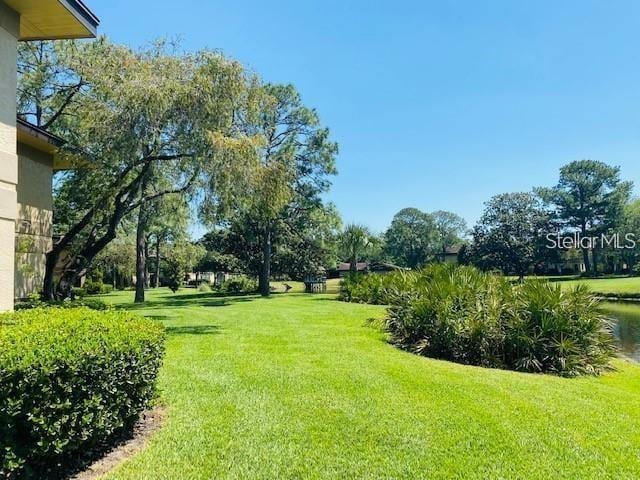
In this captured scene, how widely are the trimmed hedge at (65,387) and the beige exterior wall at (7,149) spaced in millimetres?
1379

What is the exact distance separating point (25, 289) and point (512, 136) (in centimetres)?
2459

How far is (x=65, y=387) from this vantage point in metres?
3.10

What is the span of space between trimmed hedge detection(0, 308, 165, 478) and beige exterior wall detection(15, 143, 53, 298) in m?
5.44

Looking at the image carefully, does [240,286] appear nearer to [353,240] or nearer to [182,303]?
[353,240]

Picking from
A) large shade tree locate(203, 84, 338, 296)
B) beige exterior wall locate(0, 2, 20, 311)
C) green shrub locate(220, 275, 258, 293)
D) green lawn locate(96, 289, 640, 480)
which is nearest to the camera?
green lawn locate(96, 289, 640, 480)

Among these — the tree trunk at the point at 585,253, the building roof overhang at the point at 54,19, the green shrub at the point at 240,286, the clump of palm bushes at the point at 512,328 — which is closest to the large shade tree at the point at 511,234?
the tree trunk at the point at 585,253

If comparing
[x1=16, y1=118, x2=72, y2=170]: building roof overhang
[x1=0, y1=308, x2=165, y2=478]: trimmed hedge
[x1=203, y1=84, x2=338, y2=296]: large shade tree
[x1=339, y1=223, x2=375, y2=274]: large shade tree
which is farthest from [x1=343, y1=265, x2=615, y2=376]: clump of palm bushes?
[x1=339, y1=223, x2=375, y2=274]: large shade tree

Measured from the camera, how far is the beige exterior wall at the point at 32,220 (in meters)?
8.76

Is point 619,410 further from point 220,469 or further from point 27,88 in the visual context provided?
point 27,88

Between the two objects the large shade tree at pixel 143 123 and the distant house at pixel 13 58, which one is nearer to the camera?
the distant house at pixel 13 58

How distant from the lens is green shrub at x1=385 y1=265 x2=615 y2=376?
28.4ft

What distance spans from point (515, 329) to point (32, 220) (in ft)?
32.8

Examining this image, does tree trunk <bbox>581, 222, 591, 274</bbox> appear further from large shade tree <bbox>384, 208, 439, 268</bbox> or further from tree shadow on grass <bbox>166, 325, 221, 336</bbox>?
tree shadow on grass <bbox>166, 325, 221, 336</bbox>

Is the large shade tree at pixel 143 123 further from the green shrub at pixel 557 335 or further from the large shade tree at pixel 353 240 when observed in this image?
the large shade tree at pixel 353 240
